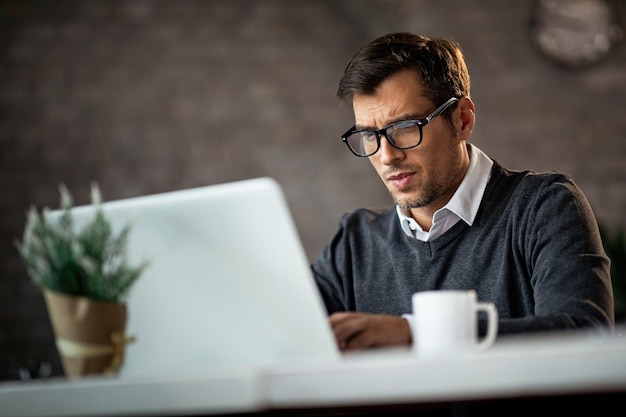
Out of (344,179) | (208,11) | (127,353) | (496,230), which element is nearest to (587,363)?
(127,353)

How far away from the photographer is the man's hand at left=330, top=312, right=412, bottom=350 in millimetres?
1220

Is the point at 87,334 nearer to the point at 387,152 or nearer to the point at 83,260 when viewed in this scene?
the point at 83,260

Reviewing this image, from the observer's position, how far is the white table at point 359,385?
2.34 feet

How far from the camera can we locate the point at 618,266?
329cm

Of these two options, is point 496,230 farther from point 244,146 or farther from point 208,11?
→ point 208,11

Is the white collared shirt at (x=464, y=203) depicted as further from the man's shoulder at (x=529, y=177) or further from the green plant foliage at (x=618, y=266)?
the green plant foliage at (x=618, y=266)

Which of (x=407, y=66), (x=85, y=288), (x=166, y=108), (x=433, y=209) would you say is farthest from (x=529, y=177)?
Result: (x=166, y=108)

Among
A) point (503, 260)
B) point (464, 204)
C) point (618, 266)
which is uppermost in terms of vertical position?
point (464, 204)

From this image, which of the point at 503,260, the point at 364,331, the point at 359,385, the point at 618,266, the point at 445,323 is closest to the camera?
the point at 359,385

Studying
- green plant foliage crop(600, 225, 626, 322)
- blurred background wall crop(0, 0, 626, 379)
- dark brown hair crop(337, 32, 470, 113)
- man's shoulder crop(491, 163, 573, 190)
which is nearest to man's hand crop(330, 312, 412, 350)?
man's shoulder crop(491, 163, 573, 190)

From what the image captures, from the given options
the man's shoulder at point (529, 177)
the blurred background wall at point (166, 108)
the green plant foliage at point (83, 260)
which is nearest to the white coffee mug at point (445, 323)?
the green plant foliage at point (83, 260)

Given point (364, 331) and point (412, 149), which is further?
point (412, 149)

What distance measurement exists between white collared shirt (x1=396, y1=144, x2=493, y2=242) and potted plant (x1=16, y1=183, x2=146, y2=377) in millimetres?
969

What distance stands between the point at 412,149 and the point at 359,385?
1.21 metres
